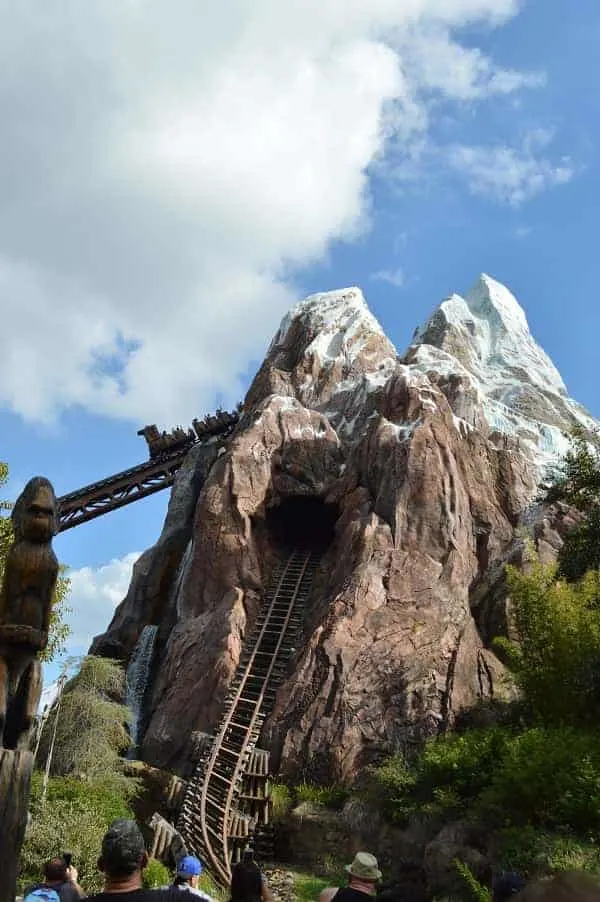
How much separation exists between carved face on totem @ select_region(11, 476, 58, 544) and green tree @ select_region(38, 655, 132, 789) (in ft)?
36.1

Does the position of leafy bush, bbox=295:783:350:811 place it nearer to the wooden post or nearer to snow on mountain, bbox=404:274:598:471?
the wooden post

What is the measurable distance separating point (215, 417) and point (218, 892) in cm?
2494

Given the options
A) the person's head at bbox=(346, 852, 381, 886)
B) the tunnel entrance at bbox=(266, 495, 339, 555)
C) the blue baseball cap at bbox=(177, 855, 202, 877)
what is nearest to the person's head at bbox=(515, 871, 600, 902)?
the person's head at bbox=(346, 852, 381, 886)

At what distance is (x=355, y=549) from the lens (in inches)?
835

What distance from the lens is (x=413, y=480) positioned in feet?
73.0

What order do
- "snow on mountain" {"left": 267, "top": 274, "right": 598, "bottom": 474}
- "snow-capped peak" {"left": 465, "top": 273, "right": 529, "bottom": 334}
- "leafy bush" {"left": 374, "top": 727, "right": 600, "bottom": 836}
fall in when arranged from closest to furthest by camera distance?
"leafy bush" {"left": 374, "top": 727, "right": 600, "bottom": 836}
"snow on mountain" {"left": 267, "top": 274, "right": 598, "bottom": 474}
"snow-capped peak" {"left": 465, "top": 273, "right": 529, "bottom": 334}

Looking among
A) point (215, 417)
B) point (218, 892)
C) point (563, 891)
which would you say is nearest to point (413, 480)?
point (218, 892)

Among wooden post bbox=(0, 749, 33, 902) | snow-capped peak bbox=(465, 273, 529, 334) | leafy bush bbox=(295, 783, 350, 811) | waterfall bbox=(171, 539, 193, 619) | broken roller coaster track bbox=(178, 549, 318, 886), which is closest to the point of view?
wooden post bbox=(0, 749, 33, 902)

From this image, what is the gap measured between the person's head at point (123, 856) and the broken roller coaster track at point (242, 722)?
11.7m

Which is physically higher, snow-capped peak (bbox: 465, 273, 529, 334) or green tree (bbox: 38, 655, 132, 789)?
snow-capped peak (bbox: 465, 273, 529, 334)

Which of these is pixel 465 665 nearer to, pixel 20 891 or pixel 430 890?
pixel 430 890

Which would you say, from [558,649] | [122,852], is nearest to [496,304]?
[558,649]

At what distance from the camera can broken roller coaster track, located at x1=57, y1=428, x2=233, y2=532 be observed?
32094 mm

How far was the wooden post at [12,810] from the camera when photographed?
17.2 ft
